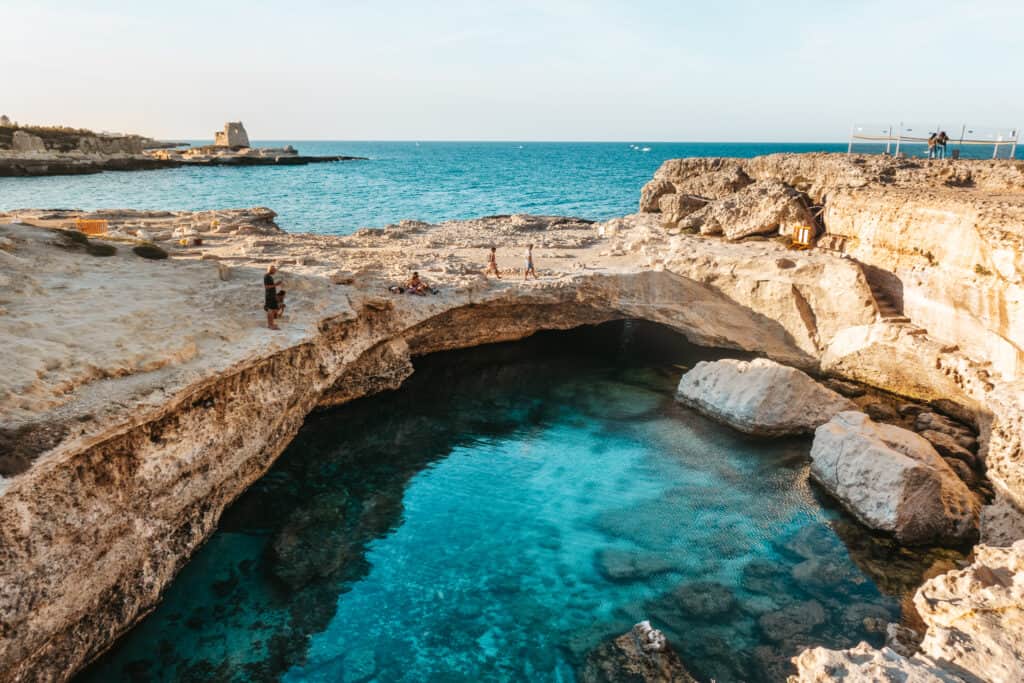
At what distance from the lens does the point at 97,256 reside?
60.4 feet

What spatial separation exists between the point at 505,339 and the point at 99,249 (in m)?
14.2

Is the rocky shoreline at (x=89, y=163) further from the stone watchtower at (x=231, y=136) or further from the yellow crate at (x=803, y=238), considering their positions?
the yellow crate at (x=803, y=238)

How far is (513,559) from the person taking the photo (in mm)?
12867

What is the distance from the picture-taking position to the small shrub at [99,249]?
1866 cm

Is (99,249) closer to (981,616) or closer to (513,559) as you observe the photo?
(513,559)

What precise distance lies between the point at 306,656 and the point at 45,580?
408 centimetres

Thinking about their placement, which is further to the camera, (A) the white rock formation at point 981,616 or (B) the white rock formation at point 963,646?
(A) the white rock formation at point 981,616

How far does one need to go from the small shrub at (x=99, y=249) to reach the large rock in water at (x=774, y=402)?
1943 cm

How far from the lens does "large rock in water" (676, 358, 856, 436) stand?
1772 centimetres

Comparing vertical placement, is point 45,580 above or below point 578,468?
above

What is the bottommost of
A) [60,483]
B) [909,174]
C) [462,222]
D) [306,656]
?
[306,656]

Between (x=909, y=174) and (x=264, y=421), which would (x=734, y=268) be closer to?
(x=909, y=174)

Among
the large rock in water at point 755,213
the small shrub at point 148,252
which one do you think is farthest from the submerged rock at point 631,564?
the large rock in water at point 755,213

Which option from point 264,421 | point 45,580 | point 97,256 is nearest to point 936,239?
point 264,421
